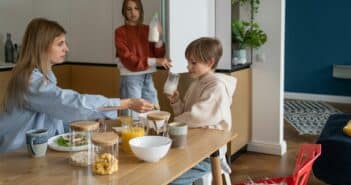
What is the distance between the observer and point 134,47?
346 cm

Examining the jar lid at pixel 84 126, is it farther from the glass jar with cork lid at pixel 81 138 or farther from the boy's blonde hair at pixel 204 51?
the boy's blonde hair at pixel 204 51

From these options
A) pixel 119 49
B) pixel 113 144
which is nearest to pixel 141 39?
pixel 119 49

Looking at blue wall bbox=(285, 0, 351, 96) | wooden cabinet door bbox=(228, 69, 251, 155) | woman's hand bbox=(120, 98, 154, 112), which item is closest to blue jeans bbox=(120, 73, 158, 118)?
wooden cabinet door bbox=(228, 69, 251, 155)

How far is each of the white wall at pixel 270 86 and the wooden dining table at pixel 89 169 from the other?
236 centimetres

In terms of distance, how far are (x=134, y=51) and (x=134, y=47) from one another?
0.10 ft

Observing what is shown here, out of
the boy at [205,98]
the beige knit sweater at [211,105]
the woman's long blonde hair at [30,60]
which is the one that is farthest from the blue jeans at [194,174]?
the woman's long blonde hair at [30,60]

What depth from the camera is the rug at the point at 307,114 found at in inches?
Answer: 208

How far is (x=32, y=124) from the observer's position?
199cm

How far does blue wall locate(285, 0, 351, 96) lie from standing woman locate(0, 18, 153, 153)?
17.9 ft

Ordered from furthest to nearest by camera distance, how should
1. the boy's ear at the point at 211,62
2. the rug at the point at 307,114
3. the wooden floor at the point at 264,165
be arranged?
the rug at the point at 307,114 < the wooden floor at the point at 264,165 < the boy's ear at the point at 211,62

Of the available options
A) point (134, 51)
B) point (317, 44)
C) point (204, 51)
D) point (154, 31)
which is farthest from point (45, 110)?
point (317, 44)

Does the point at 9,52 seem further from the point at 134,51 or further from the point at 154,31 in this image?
the point at 154,31

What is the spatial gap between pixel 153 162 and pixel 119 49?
1934 millimetres

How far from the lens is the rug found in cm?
529
